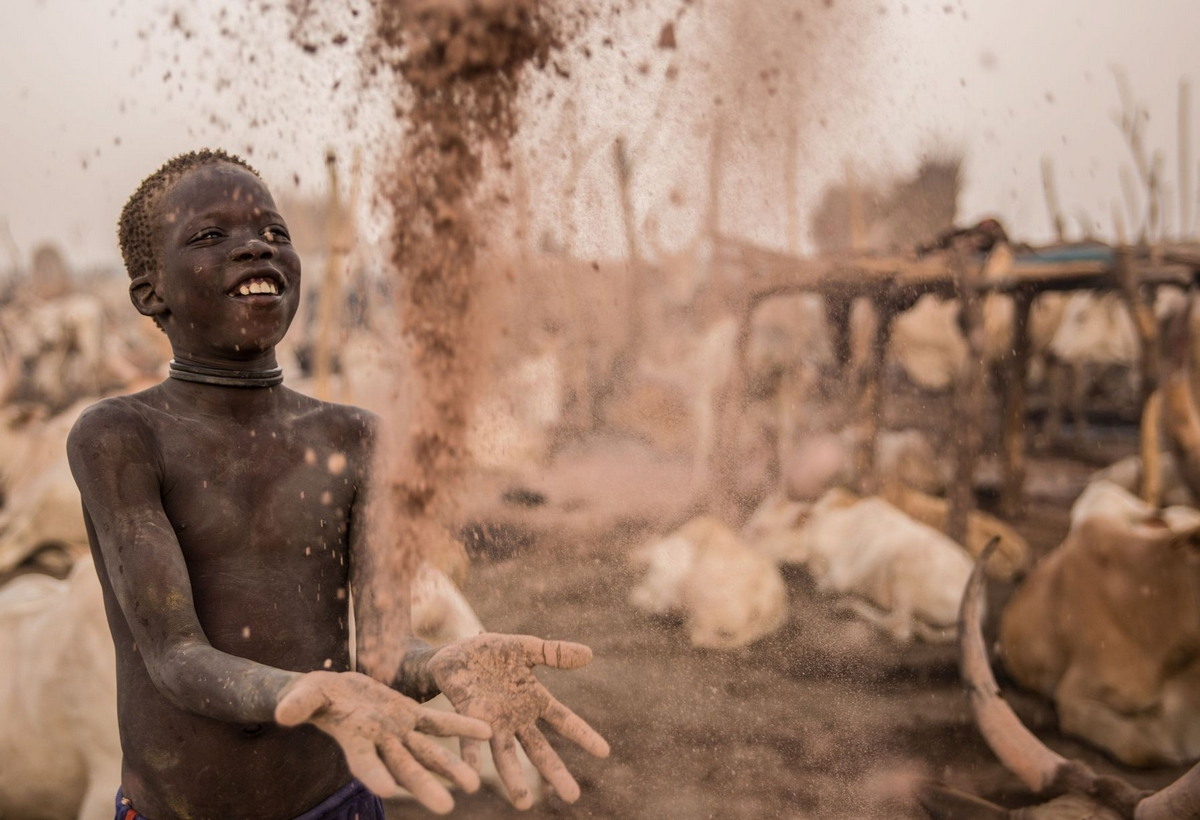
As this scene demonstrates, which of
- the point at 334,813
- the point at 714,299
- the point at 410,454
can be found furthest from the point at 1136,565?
the point at 714,299

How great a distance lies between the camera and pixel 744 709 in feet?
14.7

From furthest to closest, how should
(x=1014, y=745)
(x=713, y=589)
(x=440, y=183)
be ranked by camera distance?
(x=713, y=589) → (x=1014, y=745) → (x=440, y=183)

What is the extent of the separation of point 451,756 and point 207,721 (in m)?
0.49

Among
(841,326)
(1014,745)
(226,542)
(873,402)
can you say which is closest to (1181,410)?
Result: (1014,745)

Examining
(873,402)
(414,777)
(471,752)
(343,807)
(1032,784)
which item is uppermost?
(414,777)

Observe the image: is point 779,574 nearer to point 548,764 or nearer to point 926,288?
point 926,288

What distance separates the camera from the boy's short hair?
4.75 ft

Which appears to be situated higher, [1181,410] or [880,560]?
[1181,410]

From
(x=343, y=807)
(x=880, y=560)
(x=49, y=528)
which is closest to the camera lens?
(x=343, y=807)

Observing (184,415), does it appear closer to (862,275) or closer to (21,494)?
(21,494)

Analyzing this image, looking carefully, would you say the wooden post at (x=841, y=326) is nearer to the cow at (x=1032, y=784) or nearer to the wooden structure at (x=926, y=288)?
the wooden structure at (x=926, y=288)

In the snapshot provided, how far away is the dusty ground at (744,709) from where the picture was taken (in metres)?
3.65

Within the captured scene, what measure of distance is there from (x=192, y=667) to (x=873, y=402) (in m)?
7.88

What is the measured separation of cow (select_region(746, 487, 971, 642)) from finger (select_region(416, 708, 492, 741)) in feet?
15.9
